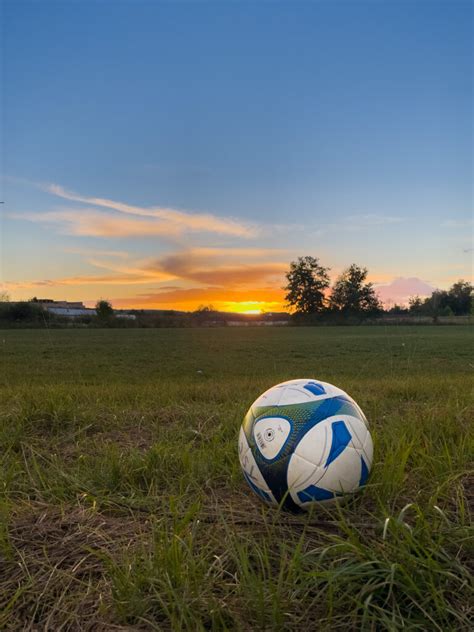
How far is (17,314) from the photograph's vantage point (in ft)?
188

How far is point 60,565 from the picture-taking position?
2361 millimetres

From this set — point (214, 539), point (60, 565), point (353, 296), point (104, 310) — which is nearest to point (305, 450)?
point (214, 539)

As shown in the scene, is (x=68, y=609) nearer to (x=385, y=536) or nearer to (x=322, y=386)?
(x=385, y=536)

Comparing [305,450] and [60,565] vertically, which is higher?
[305,450]

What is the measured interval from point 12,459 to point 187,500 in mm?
1953

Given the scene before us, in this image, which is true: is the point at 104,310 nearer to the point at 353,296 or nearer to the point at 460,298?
the point at 353,296

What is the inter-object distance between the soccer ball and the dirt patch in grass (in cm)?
83

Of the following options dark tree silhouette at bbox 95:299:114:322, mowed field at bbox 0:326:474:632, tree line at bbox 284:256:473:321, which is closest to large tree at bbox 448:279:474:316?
tree line at bbox 284:256:473:321

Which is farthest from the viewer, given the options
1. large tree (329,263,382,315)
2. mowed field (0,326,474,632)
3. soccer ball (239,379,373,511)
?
large tree (329,263,382,315)

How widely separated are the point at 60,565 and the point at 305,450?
1530mm

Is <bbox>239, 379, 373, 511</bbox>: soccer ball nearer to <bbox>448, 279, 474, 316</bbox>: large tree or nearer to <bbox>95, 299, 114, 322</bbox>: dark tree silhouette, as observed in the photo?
<bbox>95, 299, 114, 322</bbox>: dark tree silhouette

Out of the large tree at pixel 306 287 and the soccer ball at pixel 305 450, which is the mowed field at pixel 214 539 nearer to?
the soccer ball at pixel 305 450

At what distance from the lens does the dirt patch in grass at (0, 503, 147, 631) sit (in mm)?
2029

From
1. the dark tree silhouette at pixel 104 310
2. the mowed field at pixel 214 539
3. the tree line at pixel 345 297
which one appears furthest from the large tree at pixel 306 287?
the mowed field at pixel 214 539
